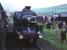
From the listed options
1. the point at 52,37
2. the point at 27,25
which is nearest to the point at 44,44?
the point at 52,37

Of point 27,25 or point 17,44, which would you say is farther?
point 17,44

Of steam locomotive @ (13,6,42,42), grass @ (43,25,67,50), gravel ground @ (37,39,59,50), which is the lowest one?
gravel ground @ (37,39,59,50)

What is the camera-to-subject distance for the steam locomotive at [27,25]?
8680mm

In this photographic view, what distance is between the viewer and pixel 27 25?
8.71 metres

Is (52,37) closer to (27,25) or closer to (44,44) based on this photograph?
(44,44)

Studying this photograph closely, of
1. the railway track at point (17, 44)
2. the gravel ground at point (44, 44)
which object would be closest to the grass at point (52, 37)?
the gravel ground at point (44, 44)

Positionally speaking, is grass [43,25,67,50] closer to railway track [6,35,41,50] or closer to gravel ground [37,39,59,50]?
gravel ground [37,39,59,50]

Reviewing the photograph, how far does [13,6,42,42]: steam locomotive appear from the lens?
28.5ft

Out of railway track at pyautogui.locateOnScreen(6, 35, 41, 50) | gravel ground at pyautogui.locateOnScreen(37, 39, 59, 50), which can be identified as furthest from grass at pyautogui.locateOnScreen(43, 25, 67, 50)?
railway track at pyautogui.locateOnScreen(6, 35, 41, 50)

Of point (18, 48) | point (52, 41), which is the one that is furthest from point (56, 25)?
point (18, 48)

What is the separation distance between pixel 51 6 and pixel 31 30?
2.07ft

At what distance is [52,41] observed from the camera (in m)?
8.69

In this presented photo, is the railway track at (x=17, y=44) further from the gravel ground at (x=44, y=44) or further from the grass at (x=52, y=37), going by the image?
the grass at (x=52, y=37)

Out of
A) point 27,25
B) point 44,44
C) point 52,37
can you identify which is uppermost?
point 27,25
